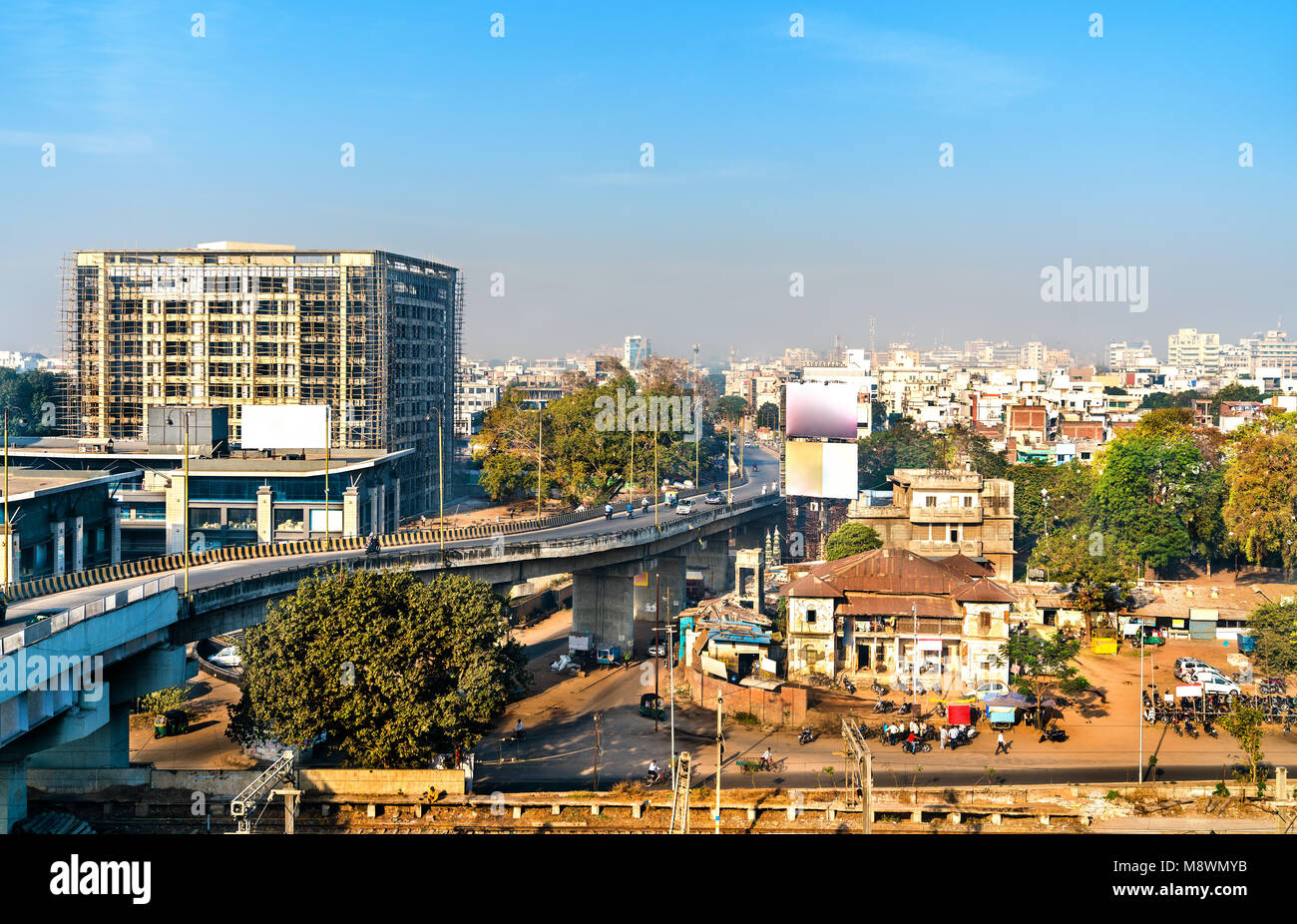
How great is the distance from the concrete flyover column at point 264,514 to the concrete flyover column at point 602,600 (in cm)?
2107

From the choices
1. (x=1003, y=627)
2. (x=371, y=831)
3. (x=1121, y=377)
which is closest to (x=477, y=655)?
(x=371, y=831)

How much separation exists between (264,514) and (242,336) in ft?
76.0

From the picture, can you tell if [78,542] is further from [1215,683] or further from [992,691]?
[1215,683]

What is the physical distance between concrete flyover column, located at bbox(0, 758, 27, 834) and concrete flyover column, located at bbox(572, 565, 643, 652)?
1187 inches

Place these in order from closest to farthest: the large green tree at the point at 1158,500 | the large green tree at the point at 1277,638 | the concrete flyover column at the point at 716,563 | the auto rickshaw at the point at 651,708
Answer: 1. the auto rickshaw at the point at 651,708
2. the large green tree at the point at 1277,638
3. the large green tree at the point at 1158,500
4. the concrete flyover column at the point at 716,563

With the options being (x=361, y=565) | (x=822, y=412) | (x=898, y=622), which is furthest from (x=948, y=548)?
(x=361, y=565)

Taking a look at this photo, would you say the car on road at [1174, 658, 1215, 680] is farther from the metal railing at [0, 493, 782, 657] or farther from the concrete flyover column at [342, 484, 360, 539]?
the concrete flyover column at [342, 484, 360, 539]

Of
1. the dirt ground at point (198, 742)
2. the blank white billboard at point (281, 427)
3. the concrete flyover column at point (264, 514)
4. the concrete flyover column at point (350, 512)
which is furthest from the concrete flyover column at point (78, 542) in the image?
the blank white billboard at point (281, 427)

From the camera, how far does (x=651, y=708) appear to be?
43.7 m

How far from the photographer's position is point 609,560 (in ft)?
184

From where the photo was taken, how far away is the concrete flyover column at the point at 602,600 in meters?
56.2

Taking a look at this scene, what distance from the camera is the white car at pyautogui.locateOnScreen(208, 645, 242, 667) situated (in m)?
49.3

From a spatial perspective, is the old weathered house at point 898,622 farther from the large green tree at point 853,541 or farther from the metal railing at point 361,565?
the metal railing at point 361,565
